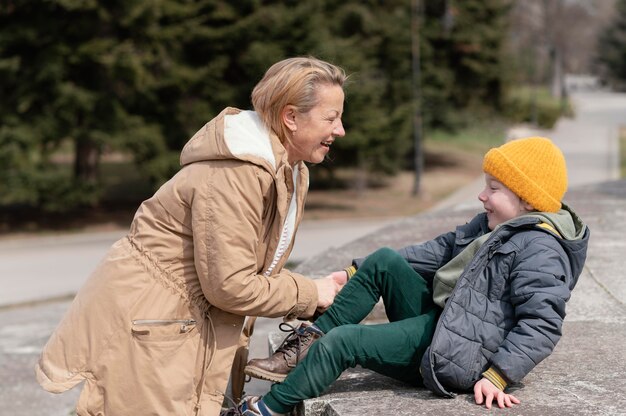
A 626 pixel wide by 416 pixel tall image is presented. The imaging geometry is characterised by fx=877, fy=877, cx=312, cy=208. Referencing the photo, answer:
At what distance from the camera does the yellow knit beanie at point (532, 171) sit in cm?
326

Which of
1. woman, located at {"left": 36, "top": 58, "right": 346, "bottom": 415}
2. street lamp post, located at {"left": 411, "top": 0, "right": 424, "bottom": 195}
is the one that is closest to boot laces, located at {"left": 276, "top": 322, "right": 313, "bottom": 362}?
woman, located at {"left": 36, "top": 58, "right": 346, "bottom": 415}

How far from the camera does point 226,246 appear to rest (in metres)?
2.91

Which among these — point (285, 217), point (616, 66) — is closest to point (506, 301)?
point (285, 217)

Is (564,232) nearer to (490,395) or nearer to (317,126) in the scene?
(490,395)

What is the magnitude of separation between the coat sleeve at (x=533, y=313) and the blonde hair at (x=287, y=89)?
3.12 ft

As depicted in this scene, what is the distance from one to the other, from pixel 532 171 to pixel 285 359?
1.17 meters

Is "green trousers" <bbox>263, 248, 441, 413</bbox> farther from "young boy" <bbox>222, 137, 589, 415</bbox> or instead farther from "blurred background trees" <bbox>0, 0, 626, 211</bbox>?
"blurred background trees" <bbox>0, 0, 626, 211</bbox>

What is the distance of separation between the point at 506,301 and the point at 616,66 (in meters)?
69.0

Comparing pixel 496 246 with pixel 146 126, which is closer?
pixel 496 246

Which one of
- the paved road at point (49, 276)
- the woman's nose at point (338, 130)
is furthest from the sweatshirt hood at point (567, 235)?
the paved road at point (49, 276)

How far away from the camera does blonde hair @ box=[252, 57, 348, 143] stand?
3064mm

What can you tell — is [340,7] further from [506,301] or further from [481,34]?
[506,301]

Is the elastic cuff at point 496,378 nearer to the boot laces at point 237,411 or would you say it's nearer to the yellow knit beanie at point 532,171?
the yellow knit beanie at point 532,171

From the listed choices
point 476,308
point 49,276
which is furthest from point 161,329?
point 49,276
